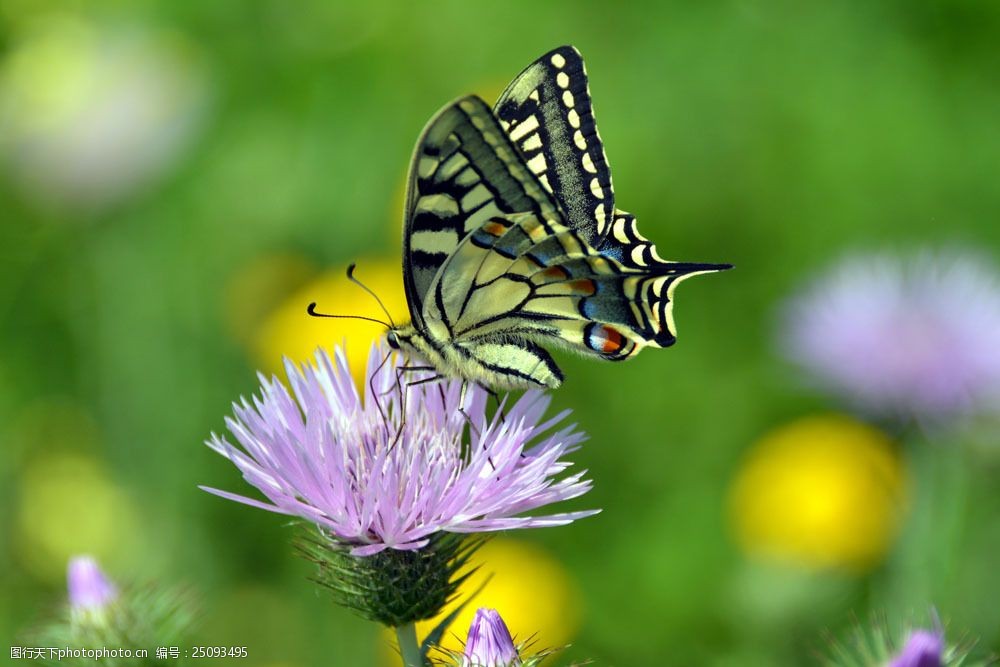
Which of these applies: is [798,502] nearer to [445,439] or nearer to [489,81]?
[445,439]

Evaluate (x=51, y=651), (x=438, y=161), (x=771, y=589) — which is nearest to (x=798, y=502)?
(x=771, y=589)

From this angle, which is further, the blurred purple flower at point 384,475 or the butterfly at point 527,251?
the butterfly at point 527,251

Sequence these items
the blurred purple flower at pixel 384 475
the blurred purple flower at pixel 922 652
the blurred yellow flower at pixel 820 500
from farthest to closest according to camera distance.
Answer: the blurred yellow flower at pixel 820 500 < the blurred purple flower at pixel 384 475 < the blurred purple flower at pixel 922 652

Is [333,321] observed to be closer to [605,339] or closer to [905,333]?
[605,339]

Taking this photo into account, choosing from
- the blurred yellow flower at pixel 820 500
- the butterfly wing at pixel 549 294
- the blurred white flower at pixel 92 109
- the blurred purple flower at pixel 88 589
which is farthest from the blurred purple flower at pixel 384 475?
the blurred white flower at pixel 92 109

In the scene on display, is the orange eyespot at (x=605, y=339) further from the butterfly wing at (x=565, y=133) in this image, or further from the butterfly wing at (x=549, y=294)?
the butterfly wing at (x=565, y=133)

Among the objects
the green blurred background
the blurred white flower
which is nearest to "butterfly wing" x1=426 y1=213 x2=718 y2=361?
the green blurred background

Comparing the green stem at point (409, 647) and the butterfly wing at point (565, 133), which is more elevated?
the butterfly wing at point (565, 133)
